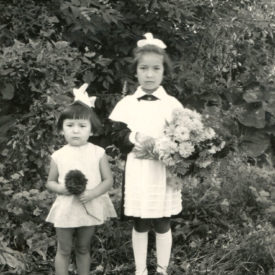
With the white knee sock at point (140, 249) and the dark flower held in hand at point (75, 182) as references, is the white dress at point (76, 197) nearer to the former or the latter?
the dark flower held in hand at point (75, 182)

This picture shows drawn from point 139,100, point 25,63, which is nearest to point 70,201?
point 139,100

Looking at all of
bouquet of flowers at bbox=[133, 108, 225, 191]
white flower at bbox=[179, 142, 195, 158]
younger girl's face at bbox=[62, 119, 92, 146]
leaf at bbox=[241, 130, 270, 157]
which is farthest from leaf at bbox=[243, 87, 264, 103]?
younger girl's face at bbox=[62, 119, 92, 146]

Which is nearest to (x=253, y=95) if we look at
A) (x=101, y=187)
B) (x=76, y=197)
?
(x=101, y=187)

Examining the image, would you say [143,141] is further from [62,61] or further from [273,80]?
[273,80]

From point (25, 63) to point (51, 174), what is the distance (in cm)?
106

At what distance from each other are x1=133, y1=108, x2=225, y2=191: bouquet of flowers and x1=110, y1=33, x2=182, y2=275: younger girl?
0.15m

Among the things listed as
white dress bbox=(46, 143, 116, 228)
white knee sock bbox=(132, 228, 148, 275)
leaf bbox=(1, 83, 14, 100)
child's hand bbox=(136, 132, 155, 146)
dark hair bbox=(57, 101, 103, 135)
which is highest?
leaf bbox=(1, 83, 14, 100)

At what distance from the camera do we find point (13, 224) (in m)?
4.25

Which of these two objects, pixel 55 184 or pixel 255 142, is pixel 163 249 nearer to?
pixel 55 184

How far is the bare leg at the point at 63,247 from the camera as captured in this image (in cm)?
355

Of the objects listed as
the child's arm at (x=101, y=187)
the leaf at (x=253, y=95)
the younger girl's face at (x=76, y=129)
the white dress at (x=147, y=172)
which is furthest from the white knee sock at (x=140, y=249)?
the leaf at (x=253, y=95)

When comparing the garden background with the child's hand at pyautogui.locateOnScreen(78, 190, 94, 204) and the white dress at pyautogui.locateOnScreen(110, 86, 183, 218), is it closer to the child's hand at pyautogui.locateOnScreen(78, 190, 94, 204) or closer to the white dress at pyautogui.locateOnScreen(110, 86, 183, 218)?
the white dress at pyautogui.locateOnScreen(110, 86, 183, 218)

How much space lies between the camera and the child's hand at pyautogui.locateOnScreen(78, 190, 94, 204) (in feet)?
11.3

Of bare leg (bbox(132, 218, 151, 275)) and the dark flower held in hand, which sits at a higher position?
the dark flower held in hand
